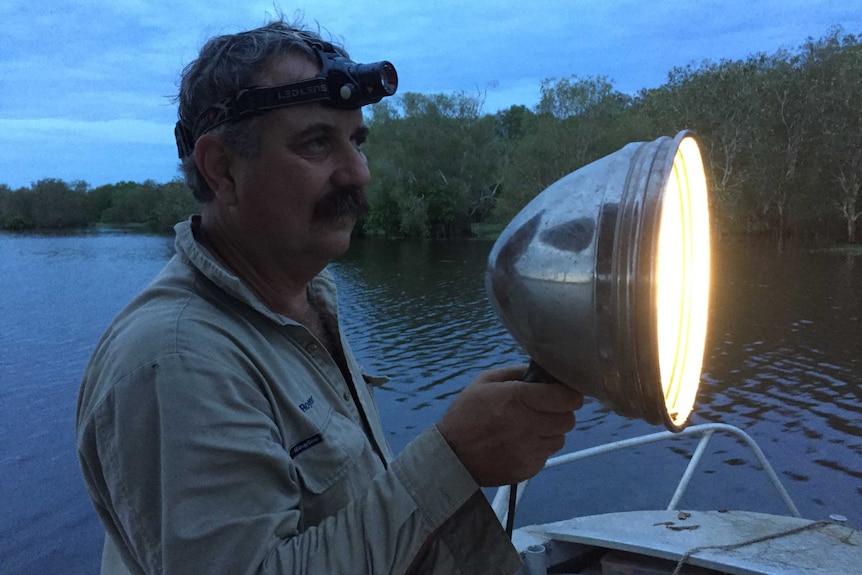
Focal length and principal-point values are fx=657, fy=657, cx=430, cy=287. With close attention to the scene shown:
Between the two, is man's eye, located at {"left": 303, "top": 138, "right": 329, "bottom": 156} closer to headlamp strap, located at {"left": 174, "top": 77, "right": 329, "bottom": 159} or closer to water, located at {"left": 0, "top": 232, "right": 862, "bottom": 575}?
headlamp strap, located at {"left": 174, "top": 77, "right": 329, "bottom": 159}

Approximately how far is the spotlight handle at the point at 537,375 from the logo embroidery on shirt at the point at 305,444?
0.48 meters

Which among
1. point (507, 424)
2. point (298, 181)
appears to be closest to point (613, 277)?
point (507, 424)

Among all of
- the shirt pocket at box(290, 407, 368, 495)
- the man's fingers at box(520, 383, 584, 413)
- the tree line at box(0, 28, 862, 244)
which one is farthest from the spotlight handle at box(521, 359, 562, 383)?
the tree line at box(0, 28, 862, 244)

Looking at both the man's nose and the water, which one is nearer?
the man's nose

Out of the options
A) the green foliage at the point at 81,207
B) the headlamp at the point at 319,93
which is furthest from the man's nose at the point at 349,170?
the green foliage at the point at 81,207

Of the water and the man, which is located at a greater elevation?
the man

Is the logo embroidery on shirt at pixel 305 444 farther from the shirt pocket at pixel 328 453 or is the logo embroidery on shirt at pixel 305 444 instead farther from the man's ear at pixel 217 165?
the man's ear at pixel 217 165

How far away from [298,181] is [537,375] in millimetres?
793

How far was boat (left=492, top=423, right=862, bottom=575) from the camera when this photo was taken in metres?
2.37

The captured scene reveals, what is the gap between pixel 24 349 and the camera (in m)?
14.9

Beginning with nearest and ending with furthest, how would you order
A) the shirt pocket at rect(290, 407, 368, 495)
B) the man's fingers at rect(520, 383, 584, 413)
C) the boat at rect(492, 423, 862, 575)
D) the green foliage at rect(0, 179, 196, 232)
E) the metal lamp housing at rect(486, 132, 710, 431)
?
the metal lamp housing at rect(486, 132, 710, 431) < the man's fingers at rect(520, 383, 584, 413) < the shirt pocket at rect(290, 407, 368, 495) < the boat at rect(492, 423, 862, 575) < the green foliage at rect(0, 179, 196, 232)

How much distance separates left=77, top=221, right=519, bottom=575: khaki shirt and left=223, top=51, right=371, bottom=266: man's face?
13.9 inches

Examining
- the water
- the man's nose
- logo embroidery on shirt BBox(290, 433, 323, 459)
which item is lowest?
the water

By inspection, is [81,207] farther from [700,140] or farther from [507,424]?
[507,424]
